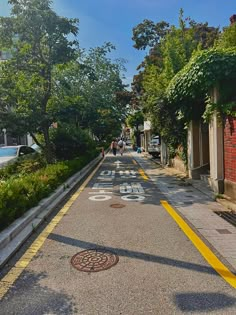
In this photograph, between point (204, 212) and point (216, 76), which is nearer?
A: point (204, 212)

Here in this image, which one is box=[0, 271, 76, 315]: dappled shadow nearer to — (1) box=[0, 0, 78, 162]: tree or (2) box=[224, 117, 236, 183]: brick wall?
(2) box=[224, 117, 236, 183]: brick wall

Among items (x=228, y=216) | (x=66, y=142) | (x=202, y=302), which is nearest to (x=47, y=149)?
(x=66, y=142)

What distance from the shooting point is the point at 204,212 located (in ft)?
22.8

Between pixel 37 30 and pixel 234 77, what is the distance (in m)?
8.22

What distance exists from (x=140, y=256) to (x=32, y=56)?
1124 centimetres

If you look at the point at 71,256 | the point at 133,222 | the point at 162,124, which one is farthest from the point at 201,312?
the point at 162,124

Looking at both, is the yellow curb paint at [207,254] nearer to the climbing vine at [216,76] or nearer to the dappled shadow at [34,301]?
the dappled shadow at [34,301]

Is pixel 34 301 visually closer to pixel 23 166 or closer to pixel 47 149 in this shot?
pixel 23 166

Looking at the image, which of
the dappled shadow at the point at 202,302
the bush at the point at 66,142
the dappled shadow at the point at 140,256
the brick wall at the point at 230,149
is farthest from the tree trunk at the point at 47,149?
the dappled shadow at the point at 202,302

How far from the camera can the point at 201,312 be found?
3.04m

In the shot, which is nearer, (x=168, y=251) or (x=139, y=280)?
(x=139, y=280)

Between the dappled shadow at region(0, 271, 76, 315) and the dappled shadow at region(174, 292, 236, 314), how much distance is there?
116cm

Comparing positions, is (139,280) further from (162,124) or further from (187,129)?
(162,124)

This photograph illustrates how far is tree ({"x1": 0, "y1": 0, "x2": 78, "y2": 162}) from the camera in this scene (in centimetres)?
1182
